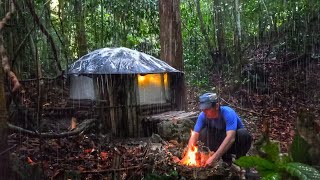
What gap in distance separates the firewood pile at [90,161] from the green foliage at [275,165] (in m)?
0.84

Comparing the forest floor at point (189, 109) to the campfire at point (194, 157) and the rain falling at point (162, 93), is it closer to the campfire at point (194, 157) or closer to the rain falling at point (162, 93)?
the rain falling at point (162, 93)

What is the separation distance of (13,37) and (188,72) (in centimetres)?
943

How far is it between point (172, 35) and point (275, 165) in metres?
6.11

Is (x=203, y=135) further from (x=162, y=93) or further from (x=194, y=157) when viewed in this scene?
(x=162, y=93)

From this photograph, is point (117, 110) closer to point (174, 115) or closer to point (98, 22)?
point (174, 115)

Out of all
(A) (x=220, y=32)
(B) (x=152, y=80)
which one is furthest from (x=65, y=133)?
(A) (x=220, y=32)

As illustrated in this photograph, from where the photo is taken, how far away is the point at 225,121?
549cm

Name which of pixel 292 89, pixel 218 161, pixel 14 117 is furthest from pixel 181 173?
pixel 292 89

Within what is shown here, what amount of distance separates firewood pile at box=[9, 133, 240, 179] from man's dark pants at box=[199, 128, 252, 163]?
0.48 metres

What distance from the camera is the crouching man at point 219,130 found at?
527 cm

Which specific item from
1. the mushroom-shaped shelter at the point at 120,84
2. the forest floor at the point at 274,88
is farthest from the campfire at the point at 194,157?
the forest floor at the point at 274,88

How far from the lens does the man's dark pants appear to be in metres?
5.54

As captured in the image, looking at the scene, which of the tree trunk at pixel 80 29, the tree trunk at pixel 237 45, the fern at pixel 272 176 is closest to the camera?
the fern at pixel 272 176

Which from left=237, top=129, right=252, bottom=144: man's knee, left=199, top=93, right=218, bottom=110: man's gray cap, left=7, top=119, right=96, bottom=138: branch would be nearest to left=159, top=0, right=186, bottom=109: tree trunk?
left=7, top=119, right=96, bottom=138: branch
